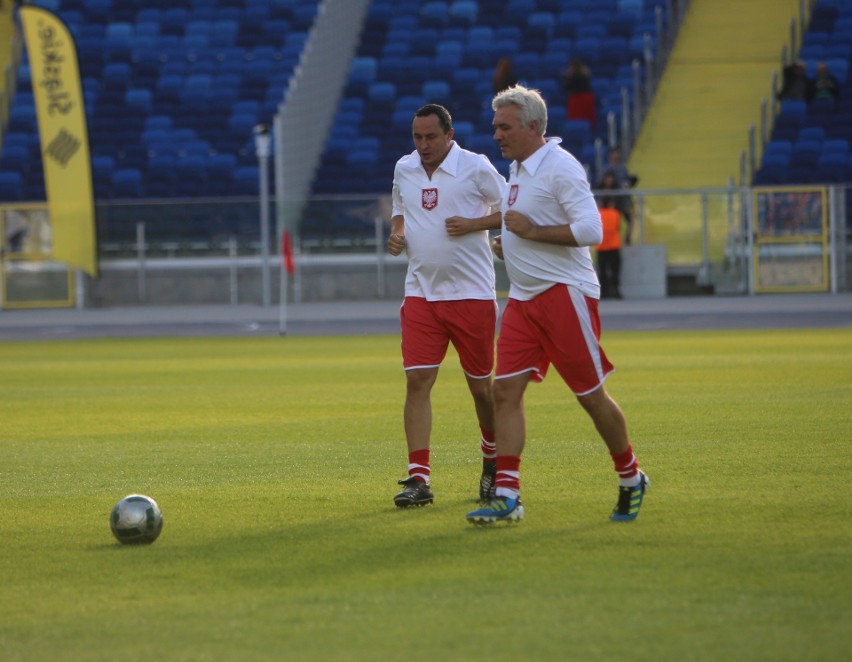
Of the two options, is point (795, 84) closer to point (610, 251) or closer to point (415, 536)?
point (610, 251)

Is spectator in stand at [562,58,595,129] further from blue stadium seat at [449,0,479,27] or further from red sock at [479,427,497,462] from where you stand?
red sock at [479,427,497,462]

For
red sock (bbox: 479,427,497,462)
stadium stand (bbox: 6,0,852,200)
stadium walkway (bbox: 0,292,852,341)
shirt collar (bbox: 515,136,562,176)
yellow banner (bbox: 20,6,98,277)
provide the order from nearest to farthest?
shirt collar (bbox: 515,136,562,176) < red sock (bbox: 479,427,497,462) < stadium walkway (bbox: 0,292,852,341) < yellow banner (bbox: 20,6,98,277) < stadium stand (bbox: 6,0,852,200)

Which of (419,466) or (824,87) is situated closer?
(419,466)

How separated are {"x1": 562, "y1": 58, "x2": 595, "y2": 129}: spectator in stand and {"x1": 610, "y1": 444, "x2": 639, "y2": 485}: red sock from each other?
1081 inches

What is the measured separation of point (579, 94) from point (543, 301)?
2767 cm

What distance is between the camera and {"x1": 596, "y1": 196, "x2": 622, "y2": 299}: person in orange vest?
99.6 ft

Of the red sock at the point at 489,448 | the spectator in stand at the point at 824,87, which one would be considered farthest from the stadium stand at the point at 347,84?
the red sock at the point at 489,448

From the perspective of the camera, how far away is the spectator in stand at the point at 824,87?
111 feet

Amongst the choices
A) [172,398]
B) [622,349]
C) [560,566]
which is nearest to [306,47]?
[622,349]

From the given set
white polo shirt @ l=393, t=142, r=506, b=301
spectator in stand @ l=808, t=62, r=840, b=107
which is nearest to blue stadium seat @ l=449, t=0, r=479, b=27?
spectator in stand @ l=808, t=62, r=840, b=107

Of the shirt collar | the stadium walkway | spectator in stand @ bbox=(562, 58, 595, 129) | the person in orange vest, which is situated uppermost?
spectator in stand @ bbox=(562, 58, 595, 129)

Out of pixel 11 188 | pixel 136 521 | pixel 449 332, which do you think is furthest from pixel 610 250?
pixel 136 521

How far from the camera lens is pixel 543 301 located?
24.7 feet

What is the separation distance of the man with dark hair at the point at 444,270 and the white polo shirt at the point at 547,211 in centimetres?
70
